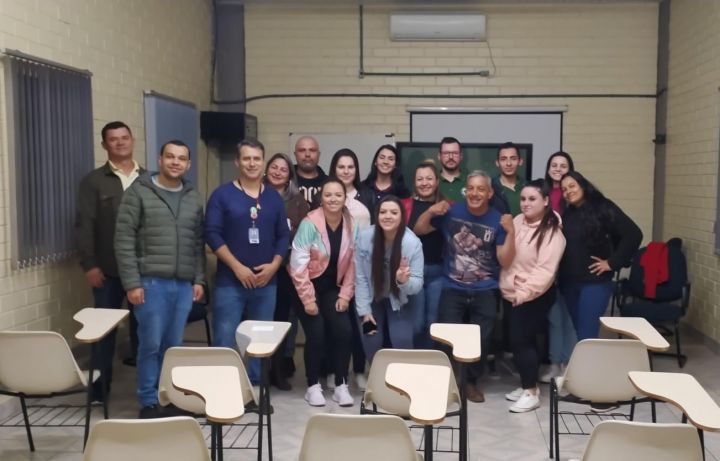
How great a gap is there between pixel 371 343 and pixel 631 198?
3.85 metres

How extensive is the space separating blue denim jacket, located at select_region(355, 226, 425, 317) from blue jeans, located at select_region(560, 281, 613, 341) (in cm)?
102

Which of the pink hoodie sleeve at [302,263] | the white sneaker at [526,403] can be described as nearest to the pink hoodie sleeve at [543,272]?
the white sneaker at [526,403]

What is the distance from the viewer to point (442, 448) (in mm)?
3436

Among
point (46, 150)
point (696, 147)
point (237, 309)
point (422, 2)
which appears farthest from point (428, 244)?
point (422, 2)

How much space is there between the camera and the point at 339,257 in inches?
158

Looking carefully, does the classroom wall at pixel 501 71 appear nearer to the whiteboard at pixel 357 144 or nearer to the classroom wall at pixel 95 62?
the whiteboard at pixel 357 144

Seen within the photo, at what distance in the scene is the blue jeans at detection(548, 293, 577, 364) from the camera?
4.45 metres

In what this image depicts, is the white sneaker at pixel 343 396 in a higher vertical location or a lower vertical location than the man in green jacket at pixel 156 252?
lower

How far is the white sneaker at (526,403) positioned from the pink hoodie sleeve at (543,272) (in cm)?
55

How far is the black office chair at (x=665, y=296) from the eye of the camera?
4.99 metres

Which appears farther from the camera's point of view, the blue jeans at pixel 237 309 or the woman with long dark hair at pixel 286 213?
the woman with long dark hair at pixel 286 213

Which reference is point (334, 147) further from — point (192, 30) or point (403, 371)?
point (403, 371)

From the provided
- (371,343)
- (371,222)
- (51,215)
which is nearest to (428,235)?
(371,222)

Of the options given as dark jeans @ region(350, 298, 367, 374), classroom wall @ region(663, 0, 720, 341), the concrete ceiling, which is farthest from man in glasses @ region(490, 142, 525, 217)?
the concrete ceiling
